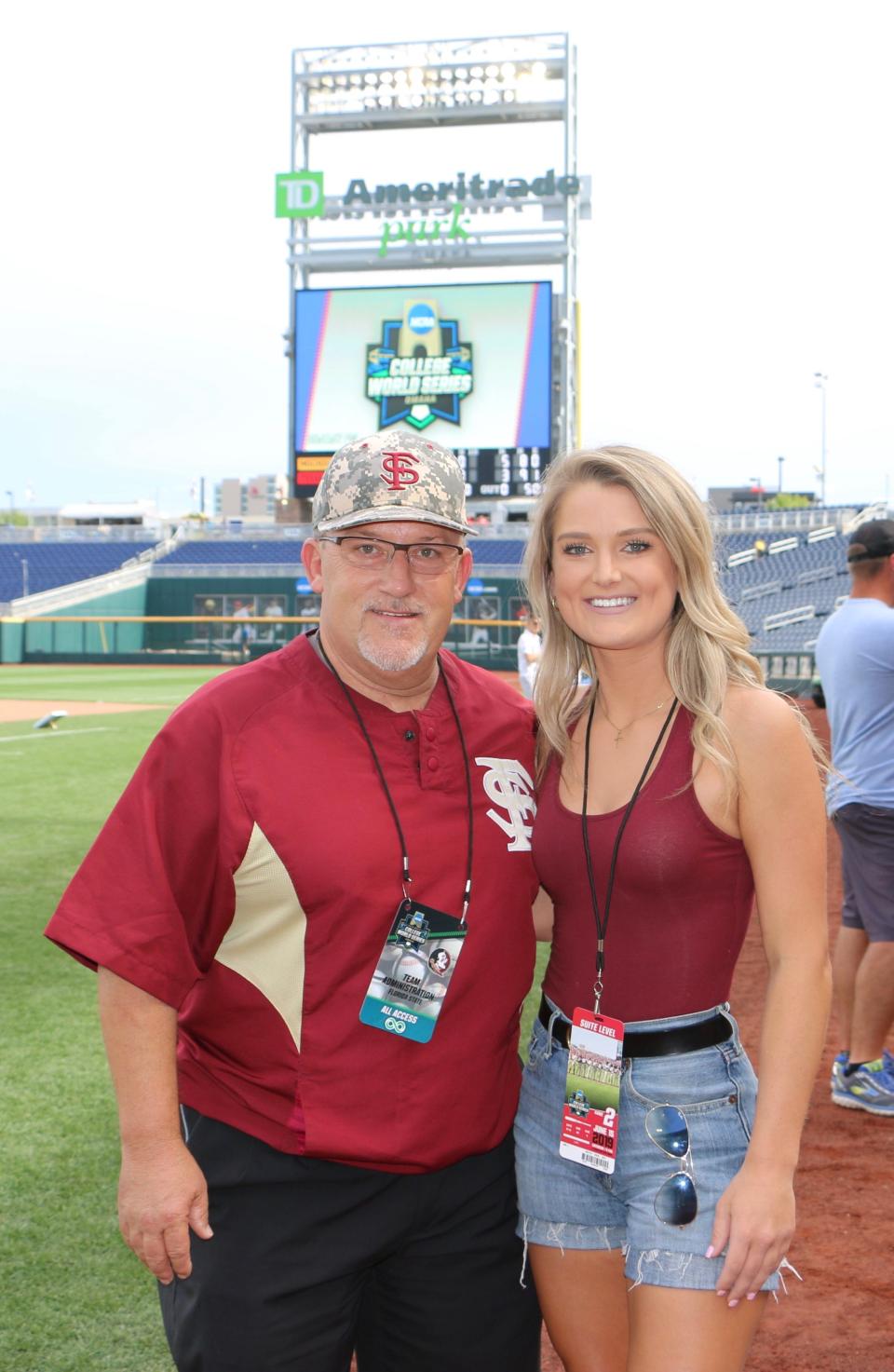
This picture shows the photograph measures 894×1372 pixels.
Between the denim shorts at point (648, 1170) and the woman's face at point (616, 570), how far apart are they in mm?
689

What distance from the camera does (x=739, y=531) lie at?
152 ft

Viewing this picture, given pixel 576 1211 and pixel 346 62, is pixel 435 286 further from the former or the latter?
pixel 576 1211

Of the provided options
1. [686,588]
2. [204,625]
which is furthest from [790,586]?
[686,588]

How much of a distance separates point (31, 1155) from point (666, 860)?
3.11 meters

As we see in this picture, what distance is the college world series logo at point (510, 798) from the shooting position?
231 centimetres

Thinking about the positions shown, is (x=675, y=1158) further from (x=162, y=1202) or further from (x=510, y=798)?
(x=162, y=1202)

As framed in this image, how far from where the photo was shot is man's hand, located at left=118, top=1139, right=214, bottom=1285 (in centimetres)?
204

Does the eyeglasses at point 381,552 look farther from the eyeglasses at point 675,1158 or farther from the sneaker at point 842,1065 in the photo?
the sneaker at point 842,1065

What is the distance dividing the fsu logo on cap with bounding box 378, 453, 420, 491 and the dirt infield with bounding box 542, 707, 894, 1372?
232 centimetres

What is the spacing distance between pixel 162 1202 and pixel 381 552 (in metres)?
1.19

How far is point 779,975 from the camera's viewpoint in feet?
6.77

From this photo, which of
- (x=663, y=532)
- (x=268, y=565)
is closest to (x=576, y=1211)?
(x=663, y=532)

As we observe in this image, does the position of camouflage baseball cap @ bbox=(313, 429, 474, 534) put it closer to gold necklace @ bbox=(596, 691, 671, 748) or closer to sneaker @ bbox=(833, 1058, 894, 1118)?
gold necklace @ bbox=(596, 691, 671, 748)

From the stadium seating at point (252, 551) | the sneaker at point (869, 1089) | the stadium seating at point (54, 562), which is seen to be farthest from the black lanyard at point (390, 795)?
the stadium seating at point (54, 562)
